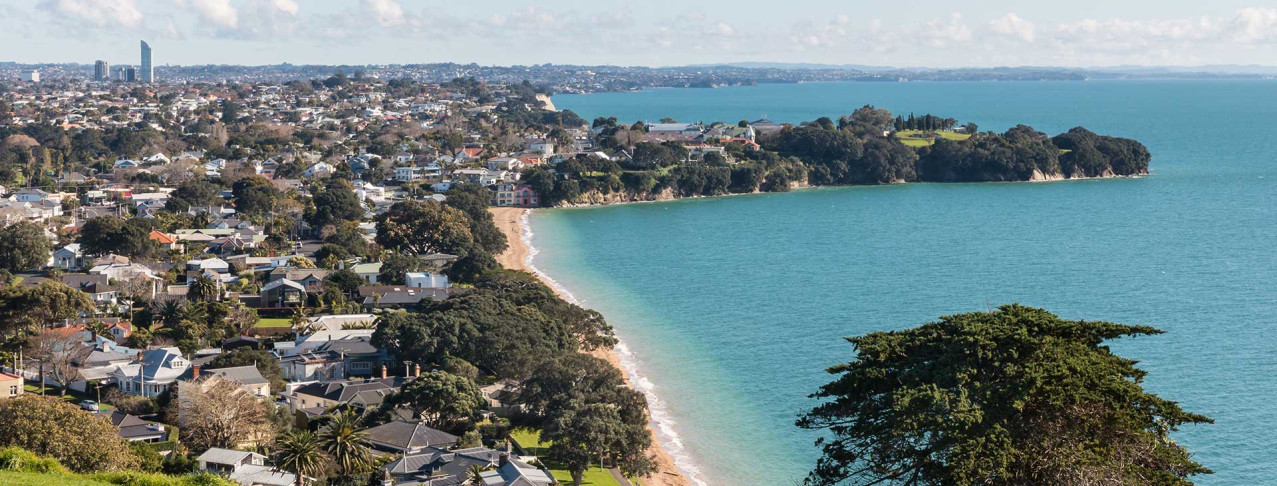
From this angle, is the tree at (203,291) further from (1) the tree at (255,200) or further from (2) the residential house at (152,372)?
(1) the tree at (255,200)

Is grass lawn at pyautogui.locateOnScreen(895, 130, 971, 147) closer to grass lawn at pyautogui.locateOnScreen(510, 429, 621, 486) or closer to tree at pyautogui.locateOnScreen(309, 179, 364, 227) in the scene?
tree at pyautogui.locateOnScreen(309, 179, 364, 227)

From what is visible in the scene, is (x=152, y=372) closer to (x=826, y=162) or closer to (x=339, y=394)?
(x=339, y=394)

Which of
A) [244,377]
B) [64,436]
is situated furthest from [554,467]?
[64,436]

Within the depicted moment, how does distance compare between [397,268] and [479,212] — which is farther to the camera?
[479,212]

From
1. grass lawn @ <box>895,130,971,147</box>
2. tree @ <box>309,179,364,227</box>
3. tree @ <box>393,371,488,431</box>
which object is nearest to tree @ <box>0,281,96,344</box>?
tree @ <box>393,371,488,431</box>

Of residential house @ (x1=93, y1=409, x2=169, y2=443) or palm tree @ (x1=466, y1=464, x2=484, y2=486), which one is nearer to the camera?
palm tree @ (x1=466, y1=464, x2=484, y2=486)

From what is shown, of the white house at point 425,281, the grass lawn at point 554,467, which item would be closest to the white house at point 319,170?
the white house at point 425,281
